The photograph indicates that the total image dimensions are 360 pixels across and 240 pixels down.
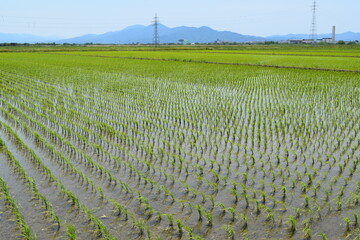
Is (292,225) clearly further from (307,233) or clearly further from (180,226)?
(180,226)

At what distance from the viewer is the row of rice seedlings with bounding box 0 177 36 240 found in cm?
310

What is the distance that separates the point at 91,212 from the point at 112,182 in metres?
0.81

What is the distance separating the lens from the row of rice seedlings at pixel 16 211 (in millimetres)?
3096

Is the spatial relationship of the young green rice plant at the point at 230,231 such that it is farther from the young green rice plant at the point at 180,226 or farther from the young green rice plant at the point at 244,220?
the young green rice plant at the point at 180,226

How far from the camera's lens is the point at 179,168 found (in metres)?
4.91

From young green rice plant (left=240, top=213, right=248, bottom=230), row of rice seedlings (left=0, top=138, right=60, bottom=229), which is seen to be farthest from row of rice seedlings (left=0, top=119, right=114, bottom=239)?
young green rice plant (left=240, top=213, right=248, bottom=230)

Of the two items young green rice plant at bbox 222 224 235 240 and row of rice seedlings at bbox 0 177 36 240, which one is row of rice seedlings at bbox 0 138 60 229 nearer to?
row of rice seedlings at bbox 0 177 36 240

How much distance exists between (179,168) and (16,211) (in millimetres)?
2213

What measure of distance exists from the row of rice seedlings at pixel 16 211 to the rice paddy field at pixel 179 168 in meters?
0.02

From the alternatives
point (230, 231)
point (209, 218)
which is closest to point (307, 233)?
point (230, 231)

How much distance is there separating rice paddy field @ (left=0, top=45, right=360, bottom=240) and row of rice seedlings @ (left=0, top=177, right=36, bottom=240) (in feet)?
0.06

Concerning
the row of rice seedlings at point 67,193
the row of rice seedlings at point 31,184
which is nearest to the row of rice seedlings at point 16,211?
the row of rice seedlings at point 31,184

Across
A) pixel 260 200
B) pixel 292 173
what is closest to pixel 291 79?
pixel 292 173

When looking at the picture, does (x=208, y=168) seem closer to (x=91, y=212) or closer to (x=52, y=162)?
(x=91, y=212)
